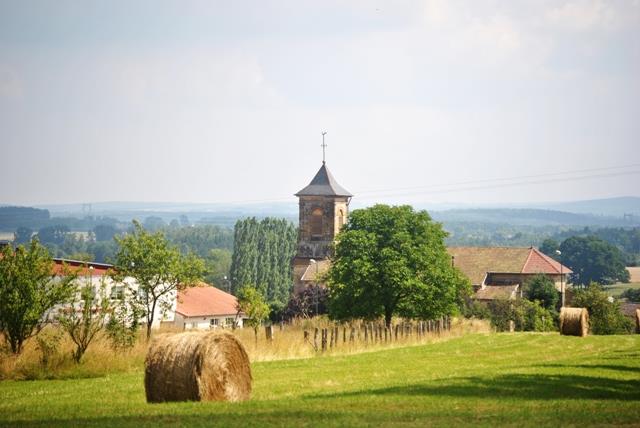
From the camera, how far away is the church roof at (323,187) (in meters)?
99.1

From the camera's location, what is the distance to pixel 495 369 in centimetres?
2917

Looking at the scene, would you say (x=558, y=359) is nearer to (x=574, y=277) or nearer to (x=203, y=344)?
(x=203, y=344)

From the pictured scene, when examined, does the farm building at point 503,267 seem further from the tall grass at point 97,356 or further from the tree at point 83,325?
the tree at point 83,325

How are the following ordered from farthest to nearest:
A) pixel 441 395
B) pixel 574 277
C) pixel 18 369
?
1. pixel 574 277
2. pixel 18 369
3. pixel 441 395

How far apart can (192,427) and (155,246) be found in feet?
88.3

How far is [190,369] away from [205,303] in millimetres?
67499

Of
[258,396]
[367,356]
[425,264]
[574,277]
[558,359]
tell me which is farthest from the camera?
[574,277]

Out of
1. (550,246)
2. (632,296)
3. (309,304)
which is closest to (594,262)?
(550,246)

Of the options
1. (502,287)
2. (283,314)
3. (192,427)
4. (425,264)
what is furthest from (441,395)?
(502,287)

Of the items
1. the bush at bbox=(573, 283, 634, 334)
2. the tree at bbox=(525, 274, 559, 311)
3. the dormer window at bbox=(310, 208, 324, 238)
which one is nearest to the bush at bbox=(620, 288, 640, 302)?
the tree at bbox=(525, 274, 559, 311)

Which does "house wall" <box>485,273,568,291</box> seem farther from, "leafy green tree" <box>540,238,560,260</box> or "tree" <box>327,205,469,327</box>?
"leafy green tree" <box>540,238,560,260</box>

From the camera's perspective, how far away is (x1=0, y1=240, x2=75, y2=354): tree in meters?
30.0

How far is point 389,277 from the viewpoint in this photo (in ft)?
178

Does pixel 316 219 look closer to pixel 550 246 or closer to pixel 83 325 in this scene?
pixel 83 325
